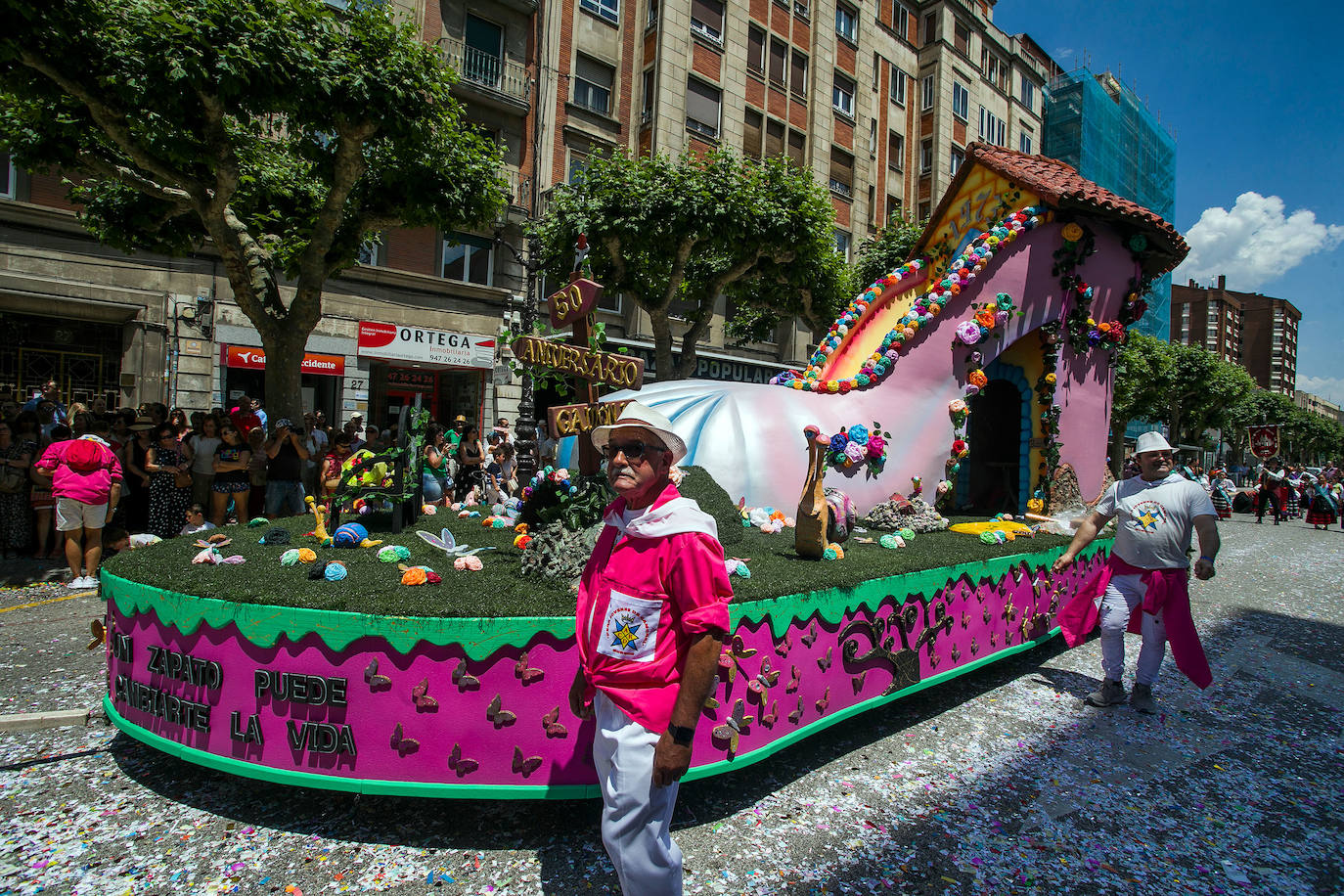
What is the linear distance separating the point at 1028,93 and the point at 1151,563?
4074 centimetres

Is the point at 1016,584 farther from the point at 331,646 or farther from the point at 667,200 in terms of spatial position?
the point at 667,200

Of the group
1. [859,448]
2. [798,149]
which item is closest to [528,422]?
[859,448]

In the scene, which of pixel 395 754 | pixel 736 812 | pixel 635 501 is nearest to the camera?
pixel 635 501

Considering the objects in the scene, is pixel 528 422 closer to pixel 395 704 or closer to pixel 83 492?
pixel 83 492

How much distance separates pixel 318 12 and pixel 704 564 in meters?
9.89

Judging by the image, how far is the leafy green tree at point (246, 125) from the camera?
25.5ft

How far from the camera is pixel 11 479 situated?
26.2ft

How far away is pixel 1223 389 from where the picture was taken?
35375 millimetres

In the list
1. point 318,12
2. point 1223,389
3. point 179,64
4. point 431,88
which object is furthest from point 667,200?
point 1223,389

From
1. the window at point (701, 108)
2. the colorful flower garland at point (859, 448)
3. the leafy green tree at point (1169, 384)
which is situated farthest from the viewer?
the leafy green tree at point (1169, 384)

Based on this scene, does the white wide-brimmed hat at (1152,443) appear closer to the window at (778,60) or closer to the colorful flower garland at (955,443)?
the colorful flower garland at (955,443)

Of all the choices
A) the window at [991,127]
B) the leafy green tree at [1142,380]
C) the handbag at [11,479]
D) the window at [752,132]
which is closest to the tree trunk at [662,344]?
the handbag at [11,479]

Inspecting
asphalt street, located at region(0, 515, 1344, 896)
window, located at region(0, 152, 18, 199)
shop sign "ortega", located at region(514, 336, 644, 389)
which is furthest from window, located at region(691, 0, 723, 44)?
asphalt street, located at region(0, 515, 1344, 896)

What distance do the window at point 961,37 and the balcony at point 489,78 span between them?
72.7 ft
